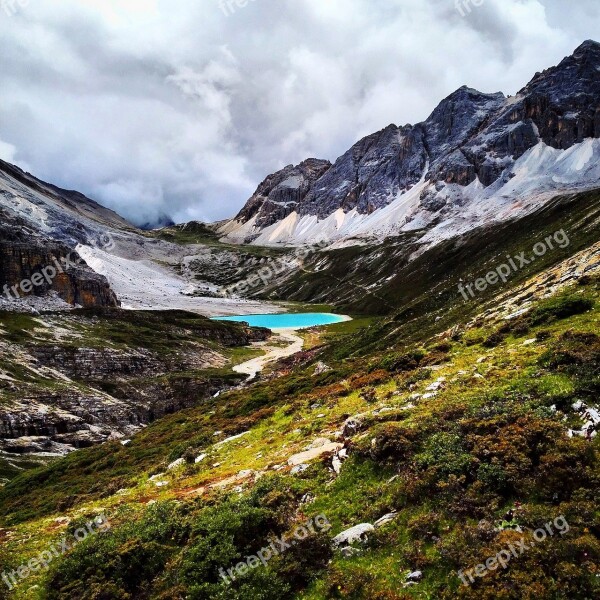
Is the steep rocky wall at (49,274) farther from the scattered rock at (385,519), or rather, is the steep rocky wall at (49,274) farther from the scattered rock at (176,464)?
the scattered rock at (385,519)

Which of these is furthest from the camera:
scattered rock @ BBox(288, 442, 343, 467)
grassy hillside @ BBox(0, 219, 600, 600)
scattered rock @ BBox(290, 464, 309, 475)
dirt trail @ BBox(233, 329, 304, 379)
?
dirt trail @ BBox(233, 329, 304, 379)

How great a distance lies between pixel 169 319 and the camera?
11662 cm

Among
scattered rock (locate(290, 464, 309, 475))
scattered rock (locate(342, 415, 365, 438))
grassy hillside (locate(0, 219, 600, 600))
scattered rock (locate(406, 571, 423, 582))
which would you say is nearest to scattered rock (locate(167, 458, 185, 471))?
grassy hillside (locate(0, 219, 600, 600))

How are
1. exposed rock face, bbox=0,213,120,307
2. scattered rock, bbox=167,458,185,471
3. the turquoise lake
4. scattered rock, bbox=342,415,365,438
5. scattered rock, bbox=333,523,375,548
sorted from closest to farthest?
scattered rock, bbox=333,523,375,548, scattered rock, bbox=342,415,365,438, scattered rock, bbox=167,458,185,471, exposed rock face, bbox=0,213,120,307, the turquoise lake

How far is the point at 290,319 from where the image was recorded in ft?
600

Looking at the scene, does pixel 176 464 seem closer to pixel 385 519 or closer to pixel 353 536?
pixel 353 536

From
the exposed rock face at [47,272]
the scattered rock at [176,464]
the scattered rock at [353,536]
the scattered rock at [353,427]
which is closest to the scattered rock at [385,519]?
the scattered rock at [353,536]

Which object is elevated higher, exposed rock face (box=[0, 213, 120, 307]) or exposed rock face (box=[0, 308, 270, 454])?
exposed rock face (box=[0, 213, 120, 307])

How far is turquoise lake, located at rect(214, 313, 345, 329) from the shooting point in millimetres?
168750

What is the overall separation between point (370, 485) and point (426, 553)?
3562 mm

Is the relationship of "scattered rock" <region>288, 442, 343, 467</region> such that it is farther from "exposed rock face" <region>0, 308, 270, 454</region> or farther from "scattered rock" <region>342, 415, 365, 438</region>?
"exposed rock face" <region>0, 308, 270, 454</region>

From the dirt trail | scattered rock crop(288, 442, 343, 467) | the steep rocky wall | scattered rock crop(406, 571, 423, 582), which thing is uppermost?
the steep rocky wall

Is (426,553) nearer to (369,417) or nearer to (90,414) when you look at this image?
(369,417)

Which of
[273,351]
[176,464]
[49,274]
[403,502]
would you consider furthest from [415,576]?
[49,274]
